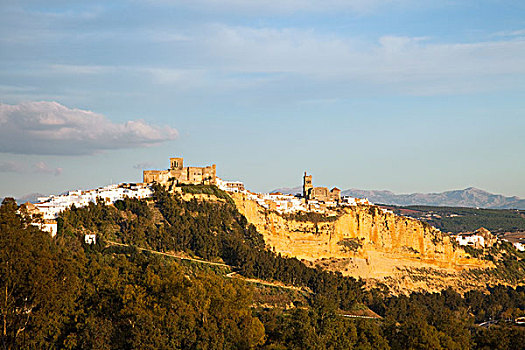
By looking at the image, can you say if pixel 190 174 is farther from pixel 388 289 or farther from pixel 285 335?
pixel 285 335

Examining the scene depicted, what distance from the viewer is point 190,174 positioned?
7706 cm

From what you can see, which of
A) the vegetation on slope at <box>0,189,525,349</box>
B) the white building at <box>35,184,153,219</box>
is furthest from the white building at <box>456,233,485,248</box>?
the vegetation on slope at <box>0,189,525,349</box>

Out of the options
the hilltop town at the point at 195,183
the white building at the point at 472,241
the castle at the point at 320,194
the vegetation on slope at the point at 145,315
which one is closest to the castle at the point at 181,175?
the hilltop town at the point at 195,183

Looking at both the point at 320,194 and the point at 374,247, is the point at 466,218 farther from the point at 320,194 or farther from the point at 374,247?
the point at 374,247

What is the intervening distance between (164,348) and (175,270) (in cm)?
741

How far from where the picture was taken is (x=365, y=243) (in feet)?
263

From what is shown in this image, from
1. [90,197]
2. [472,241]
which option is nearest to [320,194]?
[472,241]

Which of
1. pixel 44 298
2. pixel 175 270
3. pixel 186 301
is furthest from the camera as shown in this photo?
pixel 175 270

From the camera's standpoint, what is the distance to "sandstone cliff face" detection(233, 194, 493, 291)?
242 feet

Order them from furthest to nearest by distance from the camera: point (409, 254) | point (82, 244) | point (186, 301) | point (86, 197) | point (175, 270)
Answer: point (409, 254)
point (86, 197)
point (82, 244)
point (175, 270)
point (186, 301)

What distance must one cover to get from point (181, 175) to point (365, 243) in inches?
940

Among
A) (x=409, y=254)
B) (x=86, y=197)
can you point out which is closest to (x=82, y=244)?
(x=86, y=197)

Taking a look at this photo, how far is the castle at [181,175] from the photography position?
248 ft

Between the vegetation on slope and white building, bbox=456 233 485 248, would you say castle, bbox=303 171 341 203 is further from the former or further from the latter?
the vegetation on slope
